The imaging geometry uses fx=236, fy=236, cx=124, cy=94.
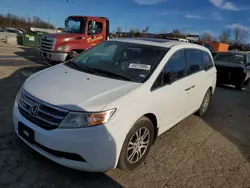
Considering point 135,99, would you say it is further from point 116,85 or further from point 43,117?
point 43,117

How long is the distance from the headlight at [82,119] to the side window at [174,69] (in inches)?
40.3

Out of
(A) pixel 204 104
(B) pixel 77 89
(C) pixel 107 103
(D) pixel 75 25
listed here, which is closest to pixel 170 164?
(C) pixel 107 103

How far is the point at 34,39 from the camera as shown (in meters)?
22.6

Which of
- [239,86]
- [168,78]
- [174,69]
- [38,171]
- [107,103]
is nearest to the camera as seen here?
[107,103]

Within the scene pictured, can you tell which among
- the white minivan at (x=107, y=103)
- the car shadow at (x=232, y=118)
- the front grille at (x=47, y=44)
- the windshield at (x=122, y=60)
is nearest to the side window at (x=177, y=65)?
the white minivan at (x=107, y=103)

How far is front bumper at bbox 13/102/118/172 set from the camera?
7.91 feet

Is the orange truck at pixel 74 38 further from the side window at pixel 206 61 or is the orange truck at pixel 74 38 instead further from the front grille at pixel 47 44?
the side window at pixel 206 61

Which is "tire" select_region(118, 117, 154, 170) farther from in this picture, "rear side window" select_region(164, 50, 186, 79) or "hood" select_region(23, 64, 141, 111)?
"rear side window" select_region(164, 50, 186, 79)

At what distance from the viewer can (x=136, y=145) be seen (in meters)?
2.98

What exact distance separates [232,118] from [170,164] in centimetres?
299

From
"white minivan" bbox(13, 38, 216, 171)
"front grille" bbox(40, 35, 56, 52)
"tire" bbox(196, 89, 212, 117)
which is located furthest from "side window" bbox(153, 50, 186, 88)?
"front grille" bbox(40, 35, 56, 52)

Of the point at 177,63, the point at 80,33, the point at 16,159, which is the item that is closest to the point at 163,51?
the point at 177,63

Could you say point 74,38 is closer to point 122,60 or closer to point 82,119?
point 122,60

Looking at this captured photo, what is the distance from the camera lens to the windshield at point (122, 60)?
10.9 feet
